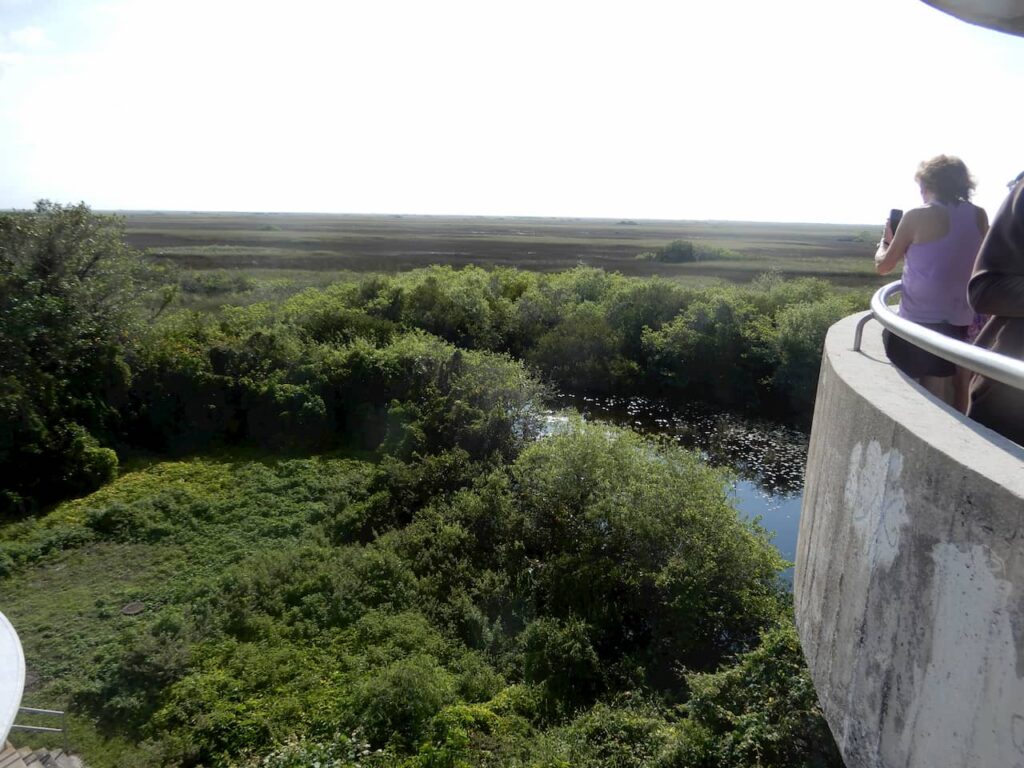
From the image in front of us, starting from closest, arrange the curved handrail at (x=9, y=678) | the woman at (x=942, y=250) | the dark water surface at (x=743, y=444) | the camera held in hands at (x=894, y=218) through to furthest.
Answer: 1. the woman at (x=942, y=250)
2. the camera held in hands at (x=894, y=218)
3. the curved handrail at (x=9, y=678)
4. the dark water surface at (x=743, y=444)

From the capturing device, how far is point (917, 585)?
2115 mm

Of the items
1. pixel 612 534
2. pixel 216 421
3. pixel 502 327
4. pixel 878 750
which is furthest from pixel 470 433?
pixel 878 750

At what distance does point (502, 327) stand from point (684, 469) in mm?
17079

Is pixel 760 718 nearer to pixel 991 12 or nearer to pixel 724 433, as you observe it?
pixel 991 12

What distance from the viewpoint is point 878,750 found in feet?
7.67

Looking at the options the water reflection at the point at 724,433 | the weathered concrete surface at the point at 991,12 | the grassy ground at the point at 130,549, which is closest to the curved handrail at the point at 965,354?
the weathered concrete surface at the point at 991,12

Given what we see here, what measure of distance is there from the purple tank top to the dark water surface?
1070cm

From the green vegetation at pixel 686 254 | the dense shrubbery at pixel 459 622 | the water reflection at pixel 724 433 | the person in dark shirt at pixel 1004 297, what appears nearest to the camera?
the person in dark shirt at pixel 1004 297

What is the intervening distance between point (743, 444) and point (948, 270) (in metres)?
17.1

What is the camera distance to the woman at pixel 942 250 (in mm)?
3787

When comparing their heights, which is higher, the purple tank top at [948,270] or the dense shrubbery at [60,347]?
the purple tank top at [948,270]

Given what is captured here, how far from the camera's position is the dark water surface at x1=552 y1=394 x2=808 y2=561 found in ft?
52.3

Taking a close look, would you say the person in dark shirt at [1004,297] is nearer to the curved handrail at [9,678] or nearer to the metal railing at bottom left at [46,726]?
the curved handrail at [9,678]

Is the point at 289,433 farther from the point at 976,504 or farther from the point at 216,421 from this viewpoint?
the point at 976,504
